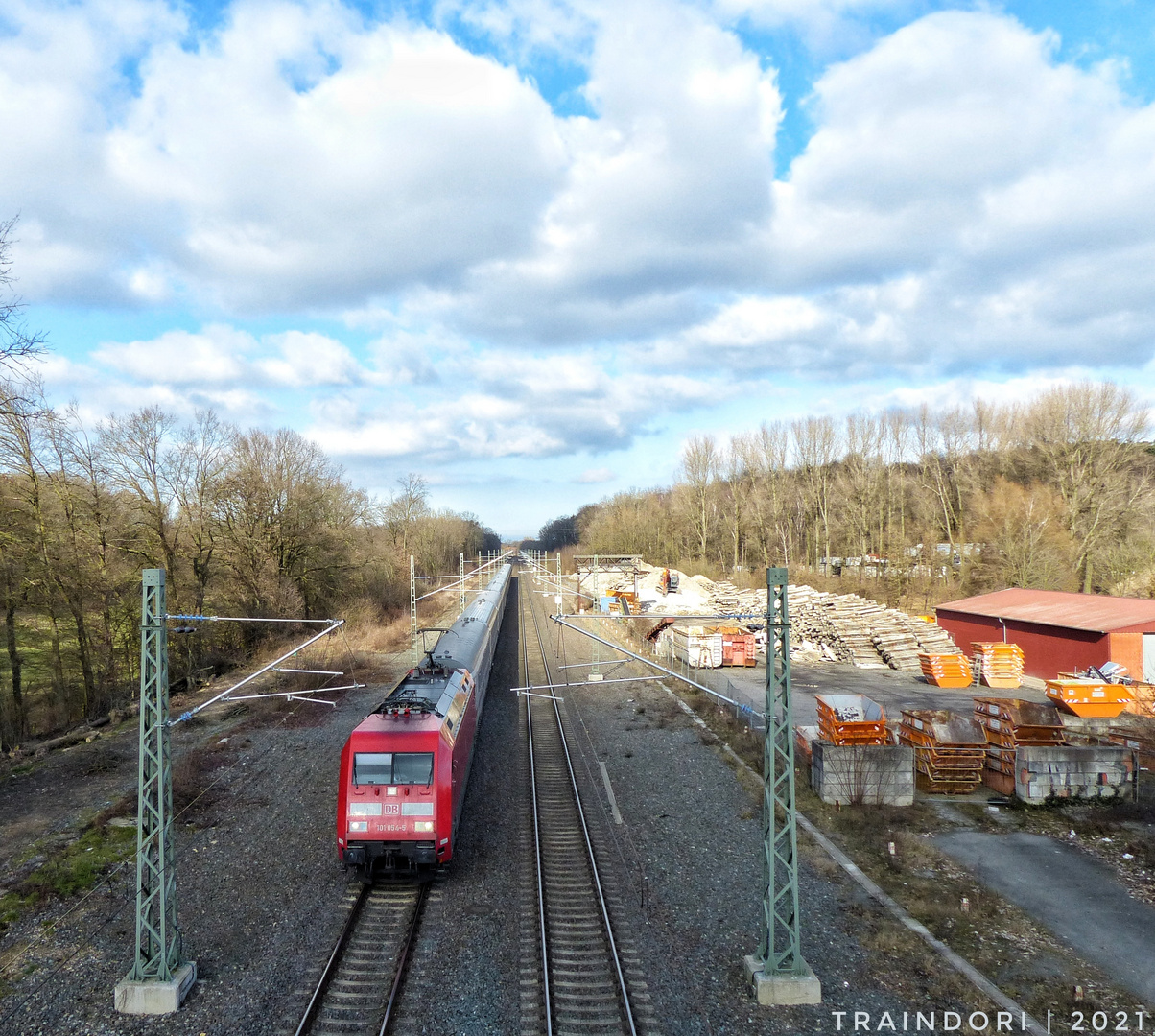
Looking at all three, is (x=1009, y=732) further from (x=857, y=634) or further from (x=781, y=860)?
(x=857, y=634)

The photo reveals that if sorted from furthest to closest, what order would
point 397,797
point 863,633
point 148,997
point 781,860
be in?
point 863,633 → point 397,797 → point 781,860 → point 148,997

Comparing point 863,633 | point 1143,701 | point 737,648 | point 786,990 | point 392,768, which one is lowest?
point 786,990

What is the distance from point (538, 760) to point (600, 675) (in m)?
11.3

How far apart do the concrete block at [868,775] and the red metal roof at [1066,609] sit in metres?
15.3

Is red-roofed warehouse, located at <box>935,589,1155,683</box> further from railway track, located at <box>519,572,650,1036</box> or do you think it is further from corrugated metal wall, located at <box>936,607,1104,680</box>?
railway track, located at <box>519,572,650,1036</box>

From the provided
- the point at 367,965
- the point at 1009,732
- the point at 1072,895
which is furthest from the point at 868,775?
the point at 367,965

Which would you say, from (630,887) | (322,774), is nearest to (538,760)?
(322,774)

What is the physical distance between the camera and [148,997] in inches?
332

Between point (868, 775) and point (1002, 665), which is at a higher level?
point (1002, 665)

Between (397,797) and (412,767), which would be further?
(412,767)

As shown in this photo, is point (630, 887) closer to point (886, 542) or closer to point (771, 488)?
point (886, 542)

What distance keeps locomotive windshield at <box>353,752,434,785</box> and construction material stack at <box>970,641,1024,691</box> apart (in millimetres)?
25629

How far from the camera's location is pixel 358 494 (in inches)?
2183

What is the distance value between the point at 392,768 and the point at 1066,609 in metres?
29.3
